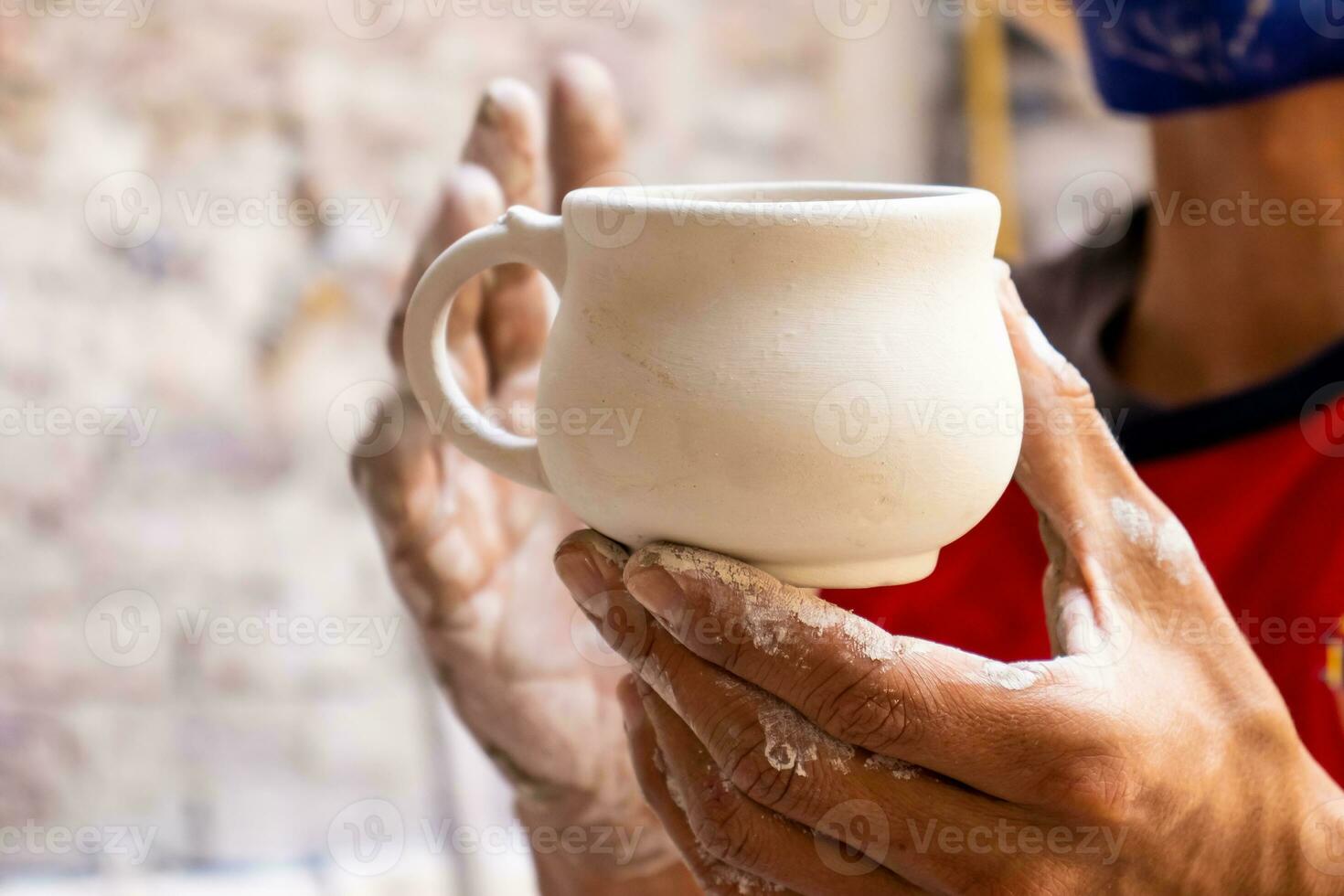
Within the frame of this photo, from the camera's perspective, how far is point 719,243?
2.01 feet

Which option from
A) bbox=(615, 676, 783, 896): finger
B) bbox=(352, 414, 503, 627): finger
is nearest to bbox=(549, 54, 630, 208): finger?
bbox=(352, 414, 503, 627): finger

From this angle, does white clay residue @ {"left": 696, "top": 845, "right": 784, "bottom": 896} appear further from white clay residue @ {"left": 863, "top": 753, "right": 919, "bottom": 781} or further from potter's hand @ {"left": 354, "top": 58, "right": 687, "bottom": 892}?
potter's hand @ {"left": 354, "top": 58, "right": 687, "bottom": 892}

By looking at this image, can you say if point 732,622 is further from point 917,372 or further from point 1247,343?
point 1247,343

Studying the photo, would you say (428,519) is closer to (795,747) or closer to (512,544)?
(512,544)

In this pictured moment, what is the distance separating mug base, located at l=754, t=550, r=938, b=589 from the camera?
0.66 metres

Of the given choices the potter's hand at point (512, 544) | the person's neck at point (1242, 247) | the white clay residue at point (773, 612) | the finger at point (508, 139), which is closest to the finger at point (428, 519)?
the potter's hand at point (512, 544)

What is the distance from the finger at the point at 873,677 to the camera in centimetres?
64

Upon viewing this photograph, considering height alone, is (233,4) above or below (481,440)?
above

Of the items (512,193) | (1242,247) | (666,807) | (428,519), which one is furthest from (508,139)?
(1242,247)

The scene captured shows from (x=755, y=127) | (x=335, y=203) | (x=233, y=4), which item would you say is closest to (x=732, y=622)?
(x=335, y=203)

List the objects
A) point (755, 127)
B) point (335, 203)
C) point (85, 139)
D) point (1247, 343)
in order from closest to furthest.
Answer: point (1247, 343)
point (85, 139)
point (335, 203)
point (755, 127)

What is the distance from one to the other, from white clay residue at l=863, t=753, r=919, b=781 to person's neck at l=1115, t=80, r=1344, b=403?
0.79m

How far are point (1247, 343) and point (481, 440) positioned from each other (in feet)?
3.04

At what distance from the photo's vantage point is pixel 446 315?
740mm
